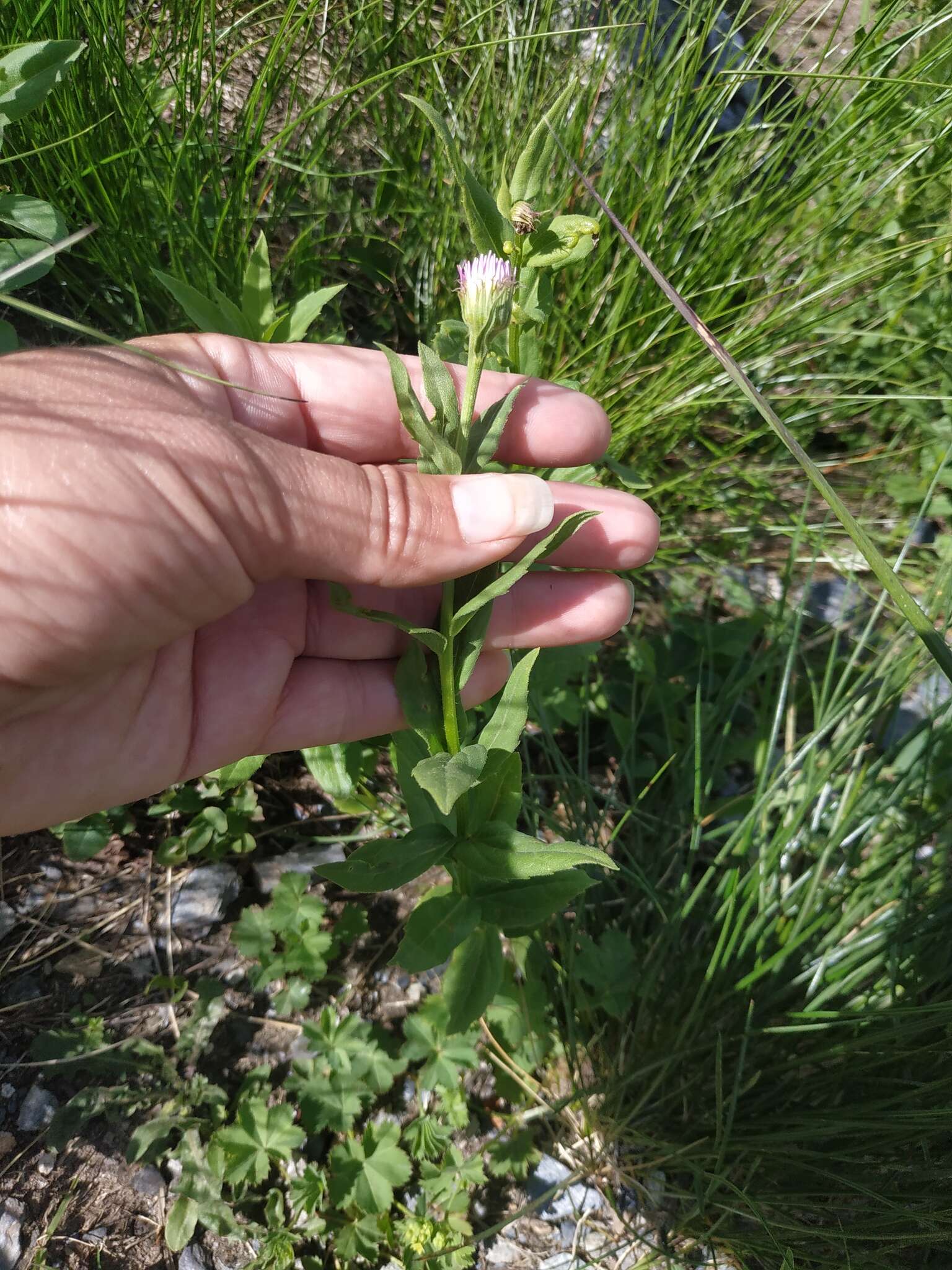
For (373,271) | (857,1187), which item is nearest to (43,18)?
(373,271)

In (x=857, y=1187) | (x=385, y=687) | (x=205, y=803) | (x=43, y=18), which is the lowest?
(x=857, y=1187)

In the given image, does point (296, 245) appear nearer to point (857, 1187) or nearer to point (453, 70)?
point (453, 70)

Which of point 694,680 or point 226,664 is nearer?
point 226,664

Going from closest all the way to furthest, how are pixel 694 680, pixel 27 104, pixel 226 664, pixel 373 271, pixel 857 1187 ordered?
1. pixel 857 1187
2. pixel 27 104
3. pixel 226 664
4. pixel 694 680
5. pixel 373 271

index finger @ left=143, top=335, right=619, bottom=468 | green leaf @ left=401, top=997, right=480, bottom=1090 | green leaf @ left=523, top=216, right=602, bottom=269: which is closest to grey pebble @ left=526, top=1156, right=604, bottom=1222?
green leaf @ left=401, top=997, right=480, bottom=1090

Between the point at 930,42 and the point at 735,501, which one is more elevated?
the point at 930,42

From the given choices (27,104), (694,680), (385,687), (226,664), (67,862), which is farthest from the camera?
(694,680)

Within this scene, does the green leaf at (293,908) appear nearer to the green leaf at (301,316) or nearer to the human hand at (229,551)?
the human hand at (229,551)

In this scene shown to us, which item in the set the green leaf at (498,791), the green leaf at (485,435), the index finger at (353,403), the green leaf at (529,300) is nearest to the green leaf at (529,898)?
the green leaf at (498,791)
